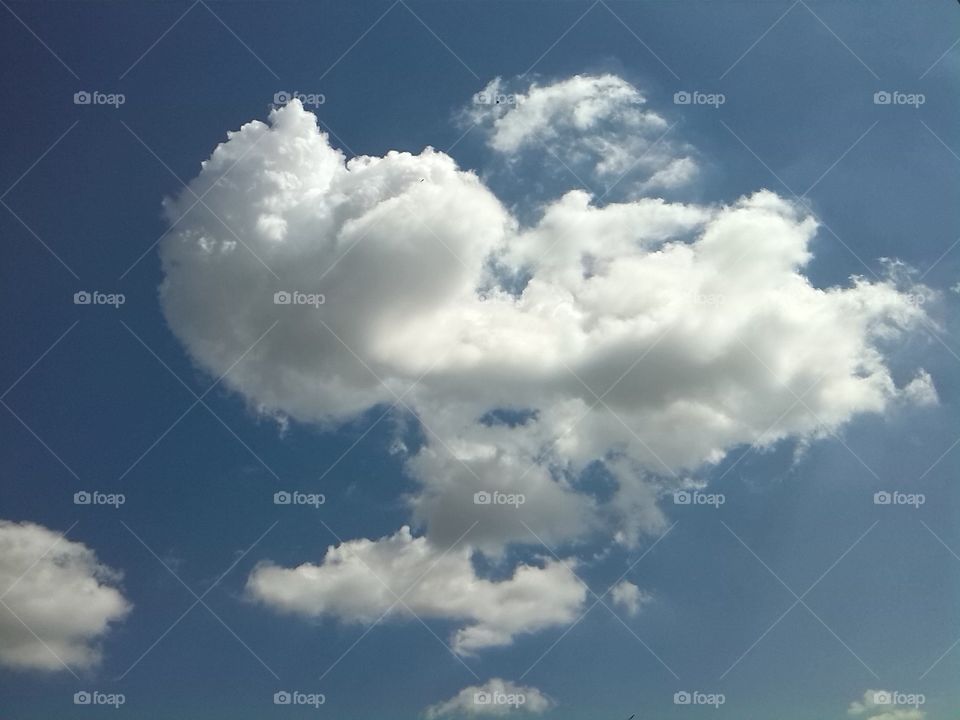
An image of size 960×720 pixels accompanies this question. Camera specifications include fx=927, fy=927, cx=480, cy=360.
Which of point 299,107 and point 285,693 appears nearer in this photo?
point 285,693

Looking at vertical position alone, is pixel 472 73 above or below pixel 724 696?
above

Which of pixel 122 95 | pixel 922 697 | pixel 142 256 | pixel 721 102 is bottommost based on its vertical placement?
pixel 922 697

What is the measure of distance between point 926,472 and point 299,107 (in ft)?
48.0

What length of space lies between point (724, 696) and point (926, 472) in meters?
5.96

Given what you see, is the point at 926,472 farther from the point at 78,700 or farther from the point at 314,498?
the point at 78,700

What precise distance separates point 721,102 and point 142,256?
12324mm

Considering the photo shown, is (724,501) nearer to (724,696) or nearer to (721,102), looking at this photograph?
(724,696)

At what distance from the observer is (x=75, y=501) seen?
60.3 ft

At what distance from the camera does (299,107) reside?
19.1 meters

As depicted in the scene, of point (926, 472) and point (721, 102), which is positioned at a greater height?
point (721, 102)

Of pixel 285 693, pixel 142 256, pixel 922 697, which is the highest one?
pixel 142 256

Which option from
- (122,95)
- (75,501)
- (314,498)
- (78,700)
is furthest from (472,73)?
(78,700)

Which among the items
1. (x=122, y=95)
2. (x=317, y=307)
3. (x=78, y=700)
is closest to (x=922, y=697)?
(x=317, y=307)

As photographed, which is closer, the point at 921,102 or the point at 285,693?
the point at 285,693
